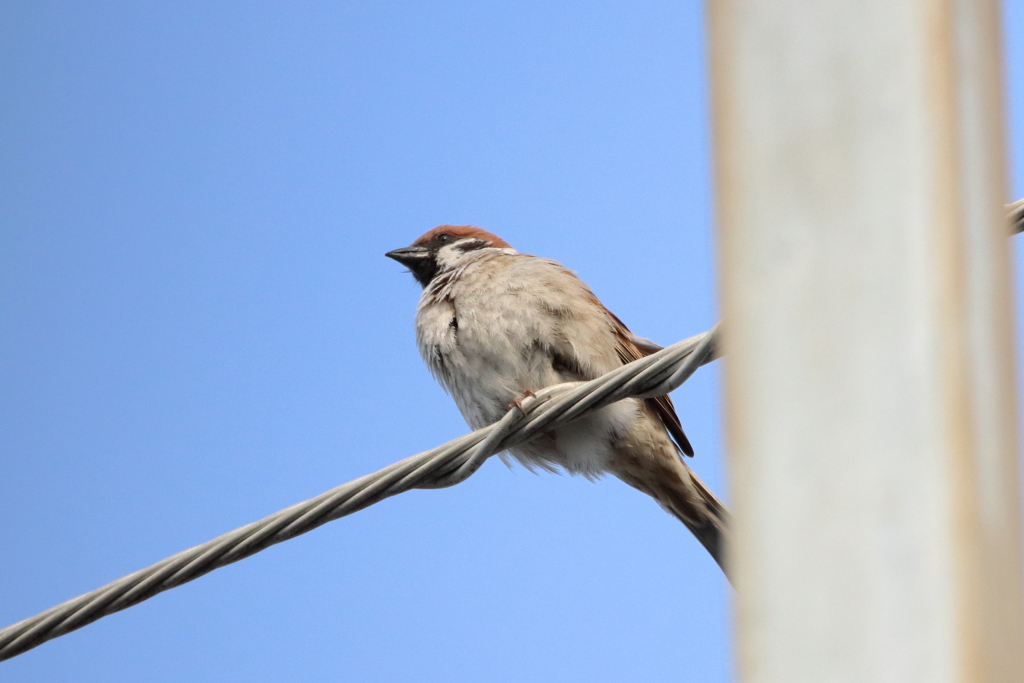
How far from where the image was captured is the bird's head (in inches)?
226

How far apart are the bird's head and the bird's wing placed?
1.02 meters

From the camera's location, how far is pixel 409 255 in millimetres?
5895

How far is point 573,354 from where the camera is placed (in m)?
4.56

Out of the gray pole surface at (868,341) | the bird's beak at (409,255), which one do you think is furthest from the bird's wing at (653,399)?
the gray pole surface at (868,341)

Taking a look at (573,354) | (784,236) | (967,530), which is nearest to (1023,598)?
(967,530)

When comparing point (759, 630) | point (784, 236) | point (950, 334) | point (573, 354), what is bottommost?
point (759, 630)

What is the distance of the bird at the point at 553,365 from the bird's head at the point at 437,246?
77cm

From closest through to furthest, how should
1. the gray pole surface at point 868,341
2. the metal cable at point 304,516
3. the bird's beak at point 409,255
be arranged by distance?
the gray pole surface at point 868,341 → the metal cable at point 304,516 → the bird's beak at point 409,255

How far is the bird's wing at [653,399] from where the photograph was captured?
15.4 feet

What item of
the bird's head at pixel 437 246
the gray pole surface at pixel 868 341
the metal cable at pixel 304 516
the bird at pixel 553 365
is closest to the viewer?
the gray pole surface at pixel 868 341

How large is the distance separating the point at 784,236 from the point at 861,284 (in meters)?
0.08

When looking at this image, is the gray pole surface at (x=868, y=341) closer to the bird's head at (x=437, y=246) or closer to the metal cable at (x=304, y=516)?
the metal cable at (x=304, y=516)

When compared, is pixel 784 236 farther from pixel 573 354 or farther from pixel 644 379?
pixel 573 354

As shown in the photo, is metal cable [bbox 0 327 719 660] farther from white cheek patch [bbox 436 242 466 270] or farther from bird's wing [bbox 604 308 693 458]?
white cheek patch [bbox 436 242 466 270]
